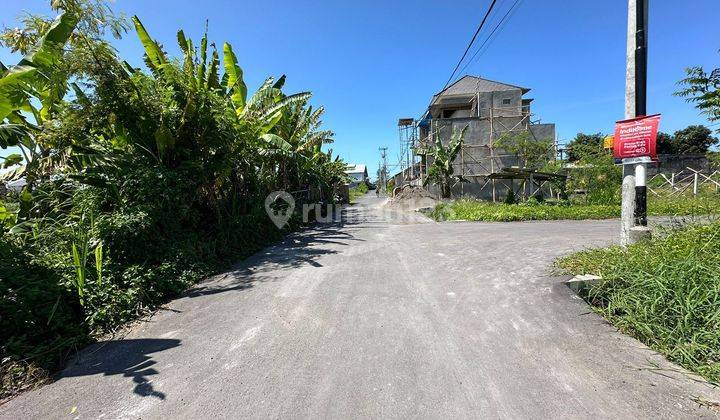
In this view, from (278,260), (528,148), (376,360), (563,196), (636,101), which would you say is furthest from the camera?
(528,148)

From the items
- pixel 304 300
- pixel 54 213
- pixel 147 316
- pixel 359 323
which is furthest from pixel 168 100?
pixel 359 323

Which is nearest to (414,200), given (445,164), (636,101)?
(445,164)

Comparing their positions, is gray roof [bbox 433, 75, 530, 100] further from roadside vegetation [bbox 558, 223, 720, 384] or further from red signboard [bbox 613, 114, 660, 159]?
roadside vegetation [bbox 558, 223, 720, 384]

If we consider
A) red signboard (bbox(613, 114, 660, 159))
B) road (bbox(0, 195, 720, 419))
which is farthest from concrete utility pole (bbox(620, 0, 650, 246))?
road (bbox(0, 195, 720, 419))

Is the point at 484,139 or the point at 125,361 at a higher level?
the point at 484,139

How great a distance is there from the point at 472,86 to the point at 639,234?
2579 cm

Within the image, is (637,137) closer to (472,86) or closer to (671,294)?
(671,294)

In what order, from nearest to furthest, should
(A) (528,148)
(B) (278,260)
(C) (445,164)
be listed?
1. (B) (278,260)
2. (C) (445,164)
3. (A) (528,148)

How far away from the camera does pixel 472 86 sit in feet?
89.7

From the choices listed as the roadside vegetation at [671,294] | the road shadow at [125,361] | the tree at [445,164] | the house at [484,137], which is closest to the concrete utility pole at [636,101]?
the roadside vegetation at [671,294]

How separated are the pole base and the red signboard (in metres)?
1.16

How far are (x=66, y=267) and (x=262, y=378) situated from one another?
3.43 m

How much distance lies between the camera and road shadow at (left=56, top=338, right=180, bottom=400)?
273 centimetres

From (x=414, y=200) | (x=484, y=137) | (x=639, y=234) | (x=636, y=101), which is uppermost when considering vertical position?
(x=484, y=137)
